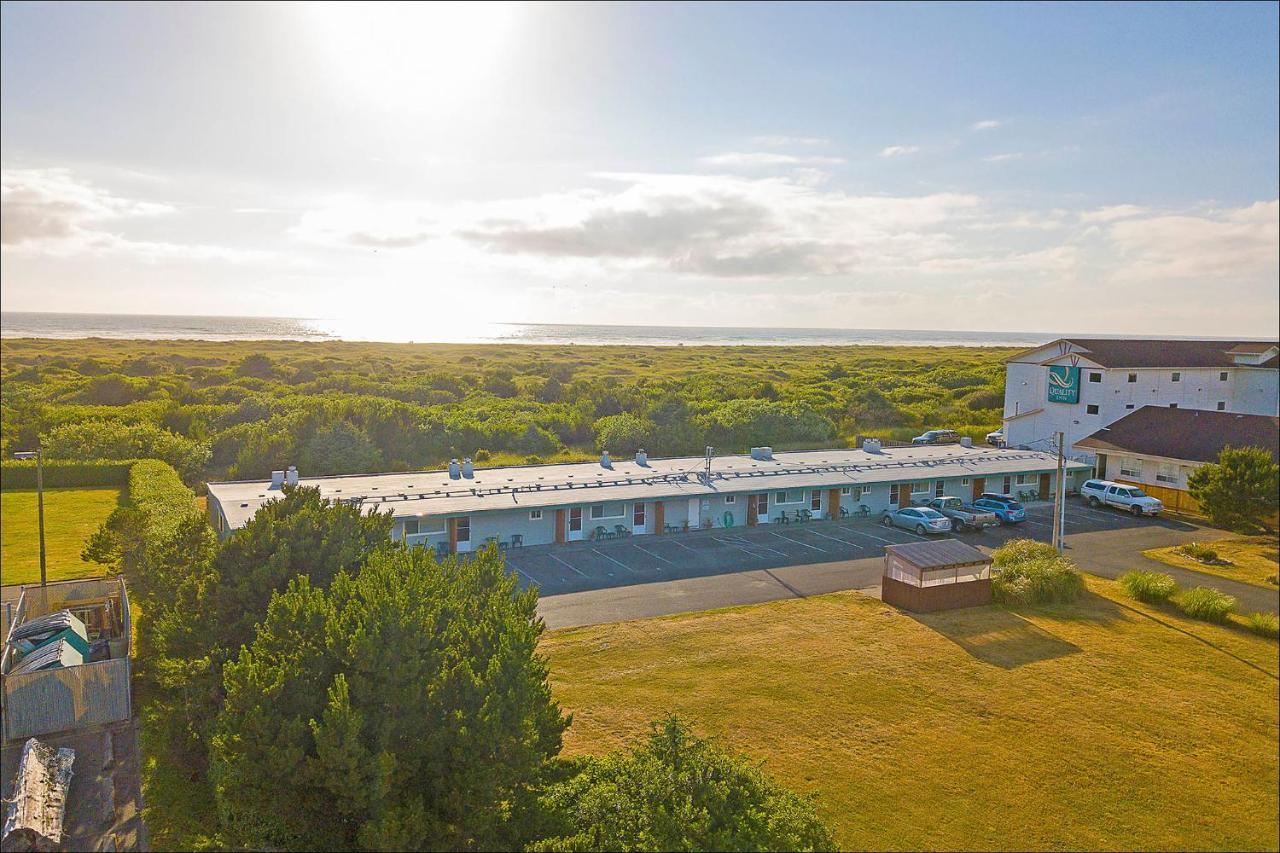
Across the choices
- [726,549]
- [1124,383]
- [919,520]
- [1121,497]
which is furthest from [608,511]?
[1124,383]

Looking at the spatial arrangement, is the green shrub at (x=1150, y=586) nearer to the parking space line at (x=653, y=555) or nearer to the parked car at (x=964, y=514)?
the parked car at (x=964, y=514)

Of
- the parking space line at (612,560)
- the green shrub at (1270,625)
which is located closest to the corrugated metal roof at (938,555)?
the parking space line at (612,560)

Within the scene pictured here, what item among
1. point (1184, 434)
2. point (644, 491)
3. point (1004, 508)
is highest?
point (1184, 434)

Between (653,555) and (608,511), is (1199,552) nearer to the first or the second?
(653,555)

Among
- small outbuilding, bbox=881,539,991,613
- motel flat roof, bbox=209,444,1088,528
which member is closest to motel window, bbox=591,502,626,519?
motel flat roof, bbox=209,444,1088,528

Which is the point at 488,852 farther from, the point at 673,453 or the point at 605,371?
the point at 605,371

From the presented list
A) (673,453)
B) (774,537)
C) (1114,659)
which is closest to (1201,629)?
(1114,659)

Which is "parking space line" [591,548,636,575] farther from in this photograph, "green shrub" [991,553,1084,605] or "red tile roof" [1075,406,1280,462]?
"red tile roof" [1075,406,1280,462]
